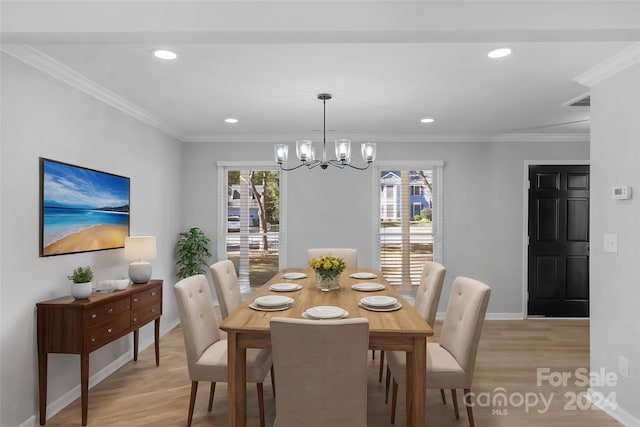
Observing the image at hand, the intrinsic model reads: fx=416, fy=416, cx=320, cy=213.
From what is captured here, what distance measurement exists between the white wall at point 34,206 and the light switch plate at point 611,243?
3.91 m

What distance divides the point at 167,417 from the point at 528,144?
518 cm

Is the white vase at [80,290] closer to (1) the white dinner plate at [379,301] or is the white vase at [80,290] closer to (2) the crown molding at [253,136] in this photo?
(2) the crown molding at [253,136]

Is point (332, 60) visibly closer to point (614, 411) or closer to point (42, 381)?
point (42, 381)

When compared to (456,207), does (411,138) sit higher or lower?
higher

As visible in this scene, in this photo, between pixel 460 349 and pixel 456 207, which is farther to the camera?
pixel 456 207

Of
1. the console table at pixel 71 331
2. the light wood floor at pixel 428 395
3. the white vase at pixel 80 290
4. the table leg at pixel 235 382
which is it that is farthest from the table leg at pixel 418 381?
the white vase at pixel 80 290

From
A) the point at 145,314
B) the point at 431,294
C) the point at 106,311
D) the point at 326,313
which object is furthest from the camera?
the point at 145,314

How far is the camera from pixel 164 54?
8.93 ft

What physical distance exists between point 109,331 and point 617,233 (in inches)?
144

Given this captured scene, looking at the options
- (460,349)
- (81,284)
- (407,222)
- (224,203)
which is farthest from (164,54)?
(407,222)

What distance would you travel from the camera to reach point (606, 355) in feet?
9.77

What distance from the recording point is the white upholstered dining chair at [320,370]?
1827mm

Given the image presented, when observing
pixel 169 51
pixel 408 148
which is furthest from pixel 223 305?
pixel 408 148

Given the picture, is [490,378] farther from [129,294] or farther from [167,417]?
[129,294]
